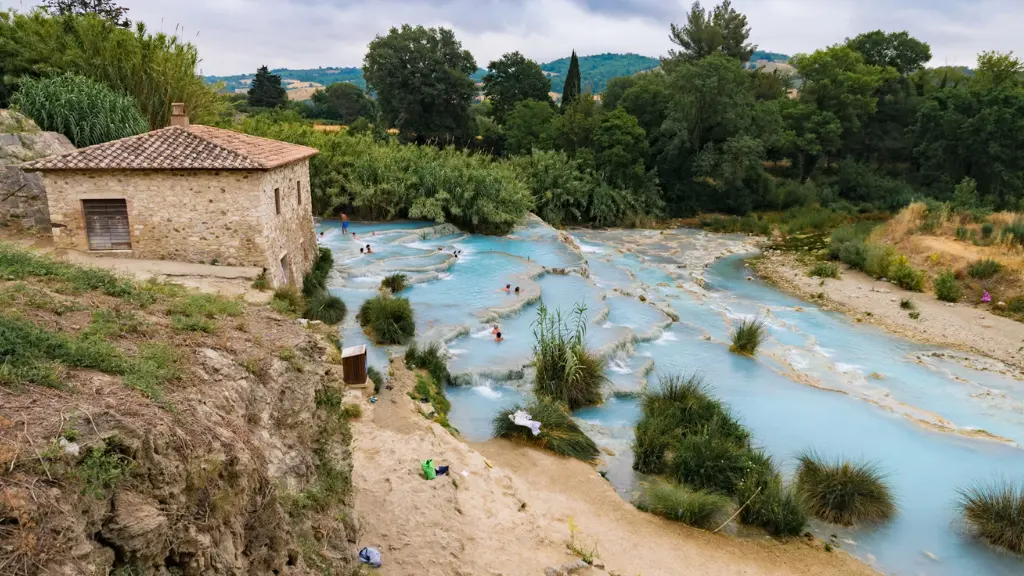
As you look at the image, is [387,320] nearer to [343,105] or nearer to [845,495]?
[845,495]

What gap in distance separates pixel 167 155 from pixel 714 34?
49.1 meters

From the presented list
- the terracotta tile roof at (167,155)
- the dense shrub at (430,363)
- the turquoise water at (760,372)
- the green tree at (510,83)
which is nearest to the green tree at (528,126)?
the green tree at (510,83)

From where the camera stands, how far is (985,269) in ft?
73.0

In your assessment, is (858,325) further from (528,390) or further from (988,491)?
(528,390)

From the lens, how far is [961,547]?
9.08 metres

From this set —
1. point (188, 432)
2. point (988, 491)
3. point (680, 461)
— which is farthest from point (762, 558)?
point (188, 432)

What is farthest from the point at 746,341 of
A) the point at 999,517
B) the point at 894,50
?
the point at 894,50

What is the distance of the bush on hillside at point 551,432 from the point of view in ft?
34.3

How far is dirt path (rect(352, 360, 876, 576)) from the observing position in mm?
7273

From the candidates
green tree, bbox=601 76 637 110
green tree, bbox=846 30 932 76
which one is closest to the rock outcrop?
green tree, bbox=601 76 637 110

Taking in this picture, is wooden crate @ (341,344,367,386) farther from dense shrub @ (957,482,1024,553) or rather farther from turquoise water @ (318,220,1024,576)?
dense shrub @ (957,482,1024,553)

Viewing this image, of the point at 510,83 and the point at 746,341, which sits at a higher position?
the point at 510,83

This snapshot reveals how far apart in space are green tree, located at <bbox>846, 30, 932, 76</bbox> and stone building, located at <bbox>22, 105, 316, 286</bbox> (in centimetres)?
4807

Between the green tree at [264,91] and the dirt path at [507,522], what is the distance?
201 feet
